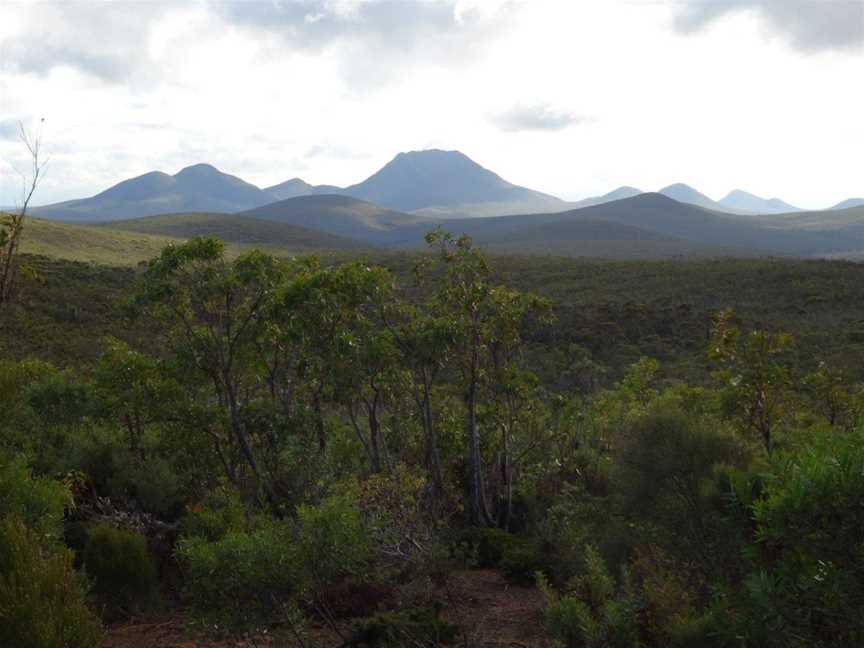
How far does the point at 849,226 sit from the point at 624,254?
95.3 metres

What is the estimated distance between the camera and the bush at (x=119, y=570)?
26.4 ft

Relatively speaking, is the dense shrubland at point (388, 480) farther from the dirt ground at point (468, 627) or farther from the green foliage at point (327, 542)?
the dirt ground at point (468, 627)

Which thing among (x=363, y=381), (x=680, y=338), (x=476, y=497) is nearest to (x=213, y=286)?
(x=363, y=381)

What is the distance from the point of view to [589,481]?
40.6ft

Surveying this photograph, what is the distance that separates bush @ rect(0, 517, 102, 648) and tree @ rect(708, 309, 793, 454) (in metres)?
8.08

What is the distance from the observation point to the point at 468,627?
7.47m

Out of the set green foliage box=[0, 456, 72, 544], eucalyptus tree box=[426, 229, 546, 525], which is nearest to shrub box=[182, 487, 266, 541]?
green foliage box=[0, 456, 72, 544]

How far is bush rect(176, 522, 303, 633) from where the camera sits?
211 inches

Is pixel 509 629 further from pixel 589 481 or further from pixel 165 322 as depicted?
pixel 165 322

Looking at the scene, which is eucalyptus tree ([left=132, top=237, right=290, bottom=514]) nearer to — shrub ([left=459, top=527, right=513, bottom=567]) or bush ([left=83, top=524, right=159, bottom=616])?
bush ([left=83, top=524, right=159, bottom=616])

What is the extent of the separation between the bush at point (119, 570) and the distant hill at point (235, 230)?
102 m

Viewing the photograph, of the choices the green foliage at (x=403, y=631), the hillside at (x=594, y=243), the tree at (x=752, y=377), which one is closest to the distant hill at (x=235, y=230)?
the hillside at (x=594, y=243)

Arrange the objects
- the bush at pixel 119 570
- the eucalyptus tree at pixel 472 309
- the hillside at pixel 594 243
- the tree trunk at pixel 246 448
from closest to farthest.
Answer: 1. the bush at pixel 119 570
2. the tree trunk at pixel 246 448
3. the eucalyptus tree at pixel 472 309
4. the hillside at pixel 594 243

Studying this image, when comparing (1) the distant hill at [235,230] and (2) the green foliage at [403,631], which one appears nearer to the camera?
(2) the green foliage at [403,631]
